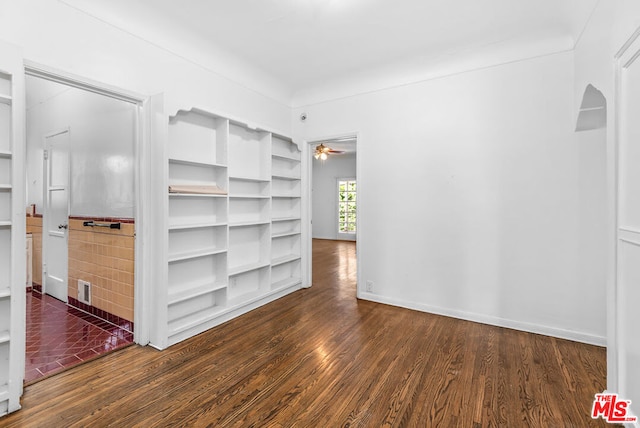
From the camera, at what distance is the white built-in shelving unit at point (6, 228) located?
178 cm

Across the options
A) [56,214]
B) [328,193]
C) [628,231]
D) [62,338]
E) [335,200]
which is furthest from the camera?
[328,193]

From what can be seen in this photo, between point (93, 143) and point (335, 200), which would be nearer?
point (93, 143)

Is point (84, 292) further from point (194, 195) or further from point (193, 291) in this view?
point (194, 195)

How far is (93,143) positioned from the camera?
338 centimetres

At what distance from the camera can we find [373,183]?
3.81 m

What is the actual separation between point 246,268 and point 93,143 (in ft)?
7.18

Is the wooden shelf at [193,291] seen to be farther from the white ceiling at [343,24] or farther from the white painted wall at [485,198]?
the white ceiling at [343,24]

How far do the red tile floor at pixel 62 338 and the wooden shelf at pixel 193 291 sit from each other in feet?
1.68

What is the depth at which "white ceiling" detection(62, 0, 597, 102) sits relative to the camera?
2455mm

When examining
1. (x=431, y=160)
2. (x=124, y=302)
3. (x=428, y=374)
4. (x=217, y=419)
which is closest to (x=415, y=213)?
(x=431, y=160)

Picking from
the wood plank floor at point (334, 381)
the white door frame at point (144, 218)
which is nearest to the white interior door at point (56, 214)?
the white door frame at point (144, 218)

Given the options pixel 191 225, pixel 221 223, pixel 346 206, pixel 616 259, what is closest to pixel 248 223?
pixel 221 223

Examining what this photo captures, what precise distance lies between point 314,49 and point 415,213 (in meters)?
2.12

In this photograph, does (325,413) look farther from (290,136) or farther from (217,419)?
(290,136)
